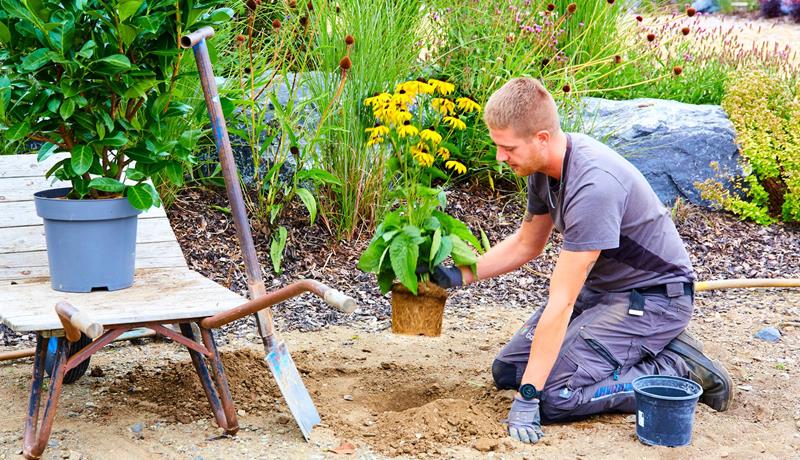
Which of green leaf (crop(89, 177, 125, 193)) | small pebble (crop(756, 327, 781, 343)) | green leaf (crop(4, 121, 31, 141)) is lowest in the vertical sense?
small pebble (crop(756, 327, 781, 343))

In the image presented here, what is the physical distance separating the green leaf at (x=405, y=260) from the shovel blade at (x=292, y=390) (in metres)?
0.48

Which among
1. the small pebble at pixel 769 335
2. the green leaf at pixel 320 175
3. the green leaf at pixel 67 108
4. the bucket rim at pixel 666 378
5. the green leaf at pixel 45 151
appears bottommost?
the small pebble at pixel 769 335

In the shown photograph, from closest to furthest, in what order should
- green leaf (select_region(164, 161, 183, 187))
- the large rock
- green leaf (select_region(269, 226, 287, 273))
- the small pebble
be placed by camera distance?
green leaf (select_region(164, 161, 183, 187)) → the small pebble → green leaf (select_region(269, 226, 287, 273)) → the large rock

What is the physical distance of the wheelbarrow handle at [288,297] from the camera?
2.38 meters

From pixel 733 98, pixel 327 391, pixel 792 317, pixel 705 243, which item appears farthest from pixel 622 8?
pixel 327 391

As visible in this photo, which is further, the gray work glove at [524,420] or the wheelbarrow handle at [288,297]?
the gray work glove at [524,420]

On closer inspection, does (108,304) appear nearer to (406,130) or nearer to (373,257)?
(373,257)

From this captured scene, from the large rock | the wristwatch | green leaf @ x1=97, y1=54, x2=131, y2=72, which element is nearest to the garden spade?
green leaf @ x1=97, y1=54, x2=131, y2=72

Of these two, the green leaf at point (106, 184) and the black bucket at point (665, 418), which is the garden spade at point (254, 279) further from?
the black bucket at point (665, 418)

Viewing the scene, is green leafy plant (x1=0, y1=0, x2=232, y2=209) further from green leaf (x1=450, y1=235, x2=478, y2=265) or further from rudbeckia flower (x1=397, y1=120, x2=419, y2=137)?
rudbeckia flower (x1=397, y1=120, x2=419, y2=137)

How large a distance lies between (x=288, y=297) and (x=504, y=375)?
1208mm

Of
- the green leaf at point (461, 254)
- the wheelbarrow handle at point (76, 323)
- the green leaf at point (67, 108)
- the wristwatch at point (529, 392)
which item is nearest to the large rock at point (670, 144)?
the green leaf at point (461, 254)

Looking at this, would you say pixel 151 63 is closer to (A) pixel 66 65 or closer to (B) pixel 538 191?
(A) pixel 66 65

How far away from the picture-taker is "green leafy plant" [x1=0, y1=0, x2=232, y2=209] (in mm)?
2750
